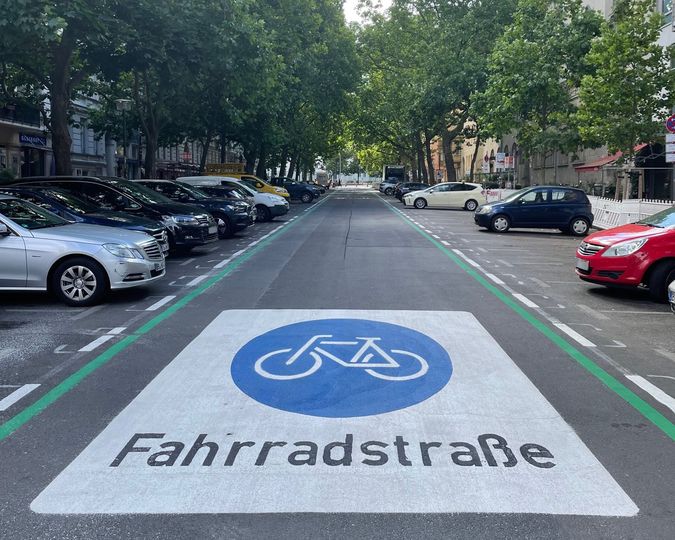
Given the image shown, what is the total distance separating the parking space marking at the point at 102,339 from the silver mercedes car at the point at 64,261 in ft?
5.41

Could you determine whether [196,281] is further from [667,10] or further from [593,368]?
[667,10]

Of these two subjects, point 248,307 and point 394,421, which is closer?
point 394,421

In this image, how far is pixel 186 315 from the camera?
31.3ft

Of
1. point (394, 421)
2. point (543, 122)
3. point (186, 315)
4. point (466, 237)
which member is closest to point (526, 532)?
point (394, 421)

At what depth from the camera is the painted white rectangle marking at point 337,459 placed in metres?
4.01

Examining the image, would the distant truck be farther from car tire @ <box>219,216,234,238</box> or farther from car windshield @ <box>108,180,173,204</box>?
car windshield @ <box>108,180,173,204</box>

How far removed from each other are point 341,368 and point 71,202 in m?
8.26

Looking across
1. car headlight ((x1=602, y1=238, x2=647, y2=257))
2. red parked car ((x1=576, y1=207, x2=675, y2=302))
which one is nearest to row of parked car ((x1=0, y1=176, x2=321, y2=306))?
red parked car ((x1=576, y1=207, x2=675, y2=302))

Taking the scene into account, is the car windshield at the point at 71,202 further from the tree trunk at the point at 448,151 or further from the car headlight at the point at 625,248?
the tree trunk at the point at 448,151

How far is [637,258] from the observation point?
10992 millimetres

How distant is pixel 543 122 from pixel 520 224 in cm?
1315

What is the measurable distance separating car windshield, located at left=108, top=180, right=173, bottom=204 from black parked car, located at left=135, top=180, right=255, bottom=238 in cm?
328

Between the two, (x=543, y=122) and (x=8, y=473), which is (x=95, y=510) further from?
(x=543, y=122)

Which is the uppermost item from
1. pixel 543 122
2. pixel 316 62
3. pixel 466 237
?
pixel 316 62
